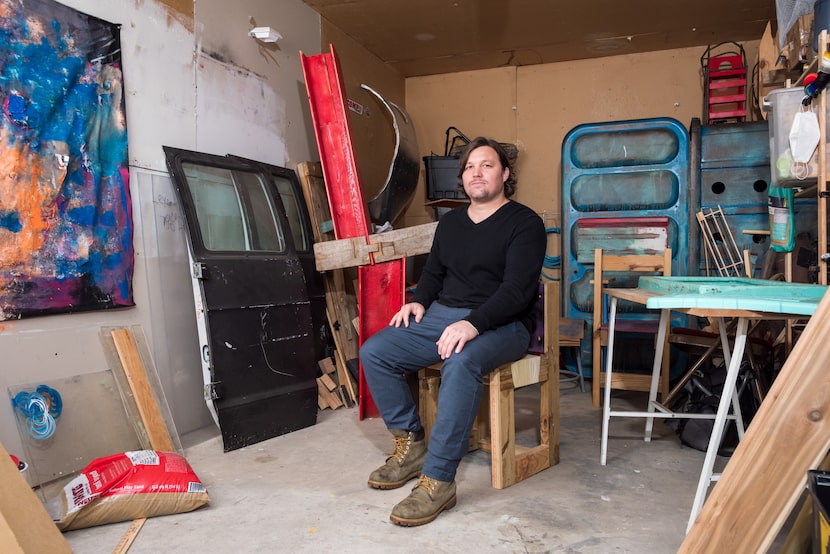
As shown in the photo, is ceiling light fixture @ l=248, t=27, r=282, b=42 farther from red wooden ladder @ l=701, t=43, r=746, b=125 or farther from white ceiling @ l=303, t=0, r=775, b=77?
red wooden ladder @ l=701, t=43, r=746, b=125

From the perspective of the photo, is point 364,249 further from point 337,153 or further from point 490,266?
point 490,266

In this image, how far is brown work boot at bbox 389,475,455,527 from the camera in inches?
75.9

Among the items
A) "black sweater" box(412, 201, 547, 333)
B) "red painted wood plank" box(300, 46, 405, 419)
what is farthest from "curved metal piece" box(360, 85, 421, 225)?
"black sweater" box(412, 201, 547, 333)

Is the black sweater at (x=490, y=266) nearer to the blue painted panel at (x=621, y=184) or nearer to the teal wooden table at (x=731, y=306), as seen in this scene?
the teal wooden table at (x=731, y=306)

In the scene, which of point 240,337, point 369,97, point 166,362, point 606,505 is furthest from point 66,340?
point 369,97

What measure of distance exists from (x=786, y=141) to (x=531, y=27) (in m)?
2.30

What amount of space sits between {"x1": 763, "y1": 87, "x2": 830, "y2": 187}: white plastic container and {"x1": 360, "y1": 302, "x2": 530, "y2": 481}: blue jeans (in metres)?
1.46

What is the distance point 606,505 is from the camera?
6.87ft

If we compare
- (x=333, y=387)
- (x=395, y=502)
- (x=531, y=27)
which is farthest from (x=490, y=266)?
(x=531, y=27)

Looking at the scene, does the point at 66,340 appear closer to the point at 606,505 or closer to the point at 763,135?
the point at 606,505

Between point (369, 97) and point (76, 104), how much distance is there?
8.88 feet

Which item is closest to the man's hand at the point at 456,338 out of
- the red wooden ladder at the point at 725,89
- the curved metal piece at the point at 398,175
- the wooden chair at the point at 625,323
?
the wooden chair at the point at 625,323

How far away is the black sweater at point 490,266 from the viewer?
2244mm

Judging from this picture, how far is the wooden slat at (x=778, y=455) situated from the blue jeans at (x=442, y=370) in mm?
857
